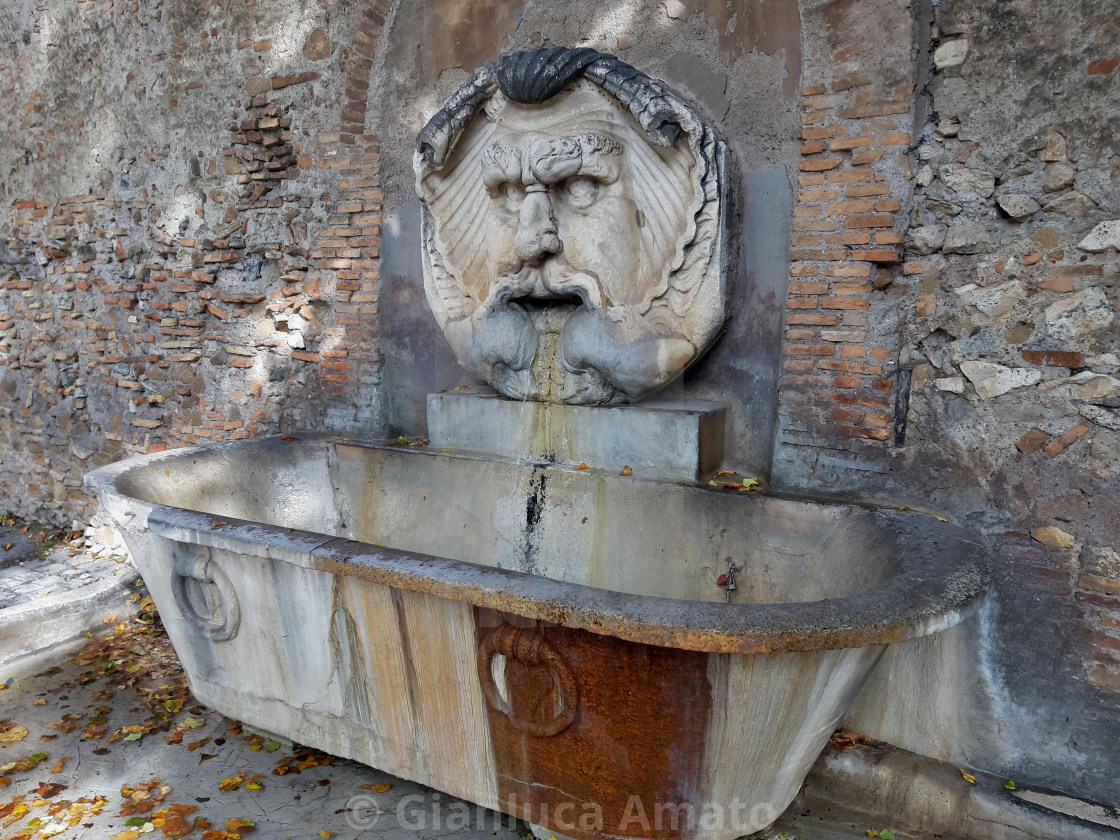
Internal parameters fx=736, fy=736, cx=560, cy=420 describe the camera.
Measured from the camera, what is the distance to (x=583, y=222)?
316 centimetres

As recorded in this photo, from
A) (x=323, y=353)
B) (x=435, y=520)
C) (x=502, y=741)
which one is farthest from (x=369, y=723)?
(x=323, y=353)

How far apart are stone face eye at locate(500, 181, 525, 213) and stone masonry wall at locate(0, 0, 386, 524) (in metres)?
0.91

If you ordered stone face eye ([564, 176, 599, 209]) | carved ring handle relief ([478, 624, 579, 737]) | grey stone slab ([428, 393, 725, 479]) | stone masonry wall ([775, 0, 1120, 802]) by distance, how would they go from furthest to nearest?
stone face eye ([564, 176, 599, 209]) < grey stone slab ([428, 393, 725, 479]) < stone masonry wall ([775, 0, 1120, 802]) < carved ring handle relief ([478, 624, 579, 737])

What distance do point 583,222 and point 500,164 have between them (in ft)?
1.47

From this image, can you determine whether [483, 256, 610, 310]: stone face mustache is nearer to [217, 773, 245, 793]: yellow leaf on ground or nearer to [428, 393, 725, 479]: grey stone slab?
[428, 393, 725, 479]: grey stone slab

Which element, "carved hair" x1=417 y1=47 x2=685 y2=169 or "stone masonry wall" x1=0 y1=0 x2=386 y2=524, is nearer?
"carved hair" x1=417 y1=47 x2=685 y2=169

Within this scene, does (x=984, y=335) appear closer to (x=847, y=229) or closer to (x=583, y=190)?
(x=847, y=229)

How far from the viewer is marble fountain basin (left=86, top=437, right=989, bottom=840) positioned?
6.20 ft

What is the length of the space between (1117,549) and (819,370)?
1.07 m

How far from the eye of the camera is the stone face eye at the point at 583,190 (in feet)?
10.3

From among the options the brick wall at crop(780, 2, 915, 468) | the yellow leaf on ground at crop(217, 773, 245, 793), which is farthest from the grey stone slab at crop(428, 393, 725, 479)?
the yellow leaf on ground at crop(217, 773, 245, 793)

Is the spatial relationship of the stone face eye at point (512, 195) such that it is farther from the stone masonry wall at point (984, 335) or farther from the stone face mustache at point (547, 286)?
the stone masonry wall at point (984, 335)

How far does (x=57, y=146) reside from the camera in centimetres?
513

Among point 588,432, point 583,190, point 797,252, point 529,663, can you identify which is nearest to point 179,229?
point 583,190
